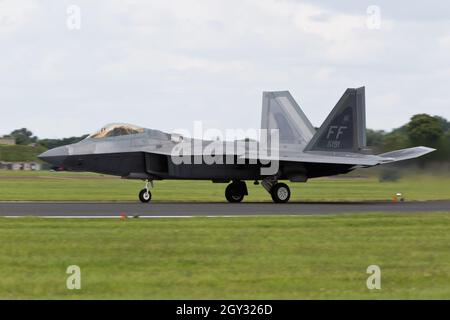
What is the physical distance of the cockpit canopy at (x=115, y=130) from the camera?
26.4m

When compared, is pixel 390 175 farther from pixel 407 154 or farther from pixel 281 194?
pixel 281 194

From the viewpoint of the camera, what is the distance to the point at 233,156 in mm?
26953

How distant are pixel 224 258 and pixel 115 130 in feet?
48.4

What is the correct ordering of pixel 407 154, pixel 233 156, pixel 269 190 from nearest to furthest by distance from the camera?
pixel 233 156, pixel 269 190, pixel 407 154

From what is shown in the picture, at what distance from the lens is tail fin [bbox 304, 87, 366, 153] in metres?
28.1

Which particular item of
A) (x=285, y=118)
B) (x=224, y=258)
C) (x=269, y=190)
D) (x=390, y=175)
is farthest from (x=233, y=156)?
(x=224, y=258)

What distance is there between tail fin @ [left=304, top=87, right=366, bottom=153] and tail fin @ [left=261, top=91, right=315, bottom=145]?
104 inches

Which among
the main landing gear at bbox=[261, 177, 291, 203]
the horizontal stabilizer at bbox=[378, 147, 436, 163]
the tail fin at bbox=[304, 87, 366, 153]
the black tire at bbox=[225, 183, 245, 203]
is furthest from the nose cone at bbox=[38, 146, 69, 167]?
the horizontal stabilizer at bbox=[378, 147, 436, 163]

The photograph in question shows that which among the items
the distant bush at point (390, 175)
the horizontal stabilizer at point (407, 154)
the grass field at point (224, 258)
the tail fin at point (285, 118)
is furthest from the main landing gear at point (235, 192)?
the grass field at point (224, 258)

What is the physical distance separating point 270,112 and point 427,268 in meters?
20.1

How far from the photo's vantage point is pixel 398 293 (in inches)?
391

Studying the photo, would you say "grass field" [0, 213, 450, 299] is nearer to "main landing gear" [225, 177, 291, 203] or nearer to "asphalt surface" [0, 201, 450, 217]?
"asphalt surface" [0, 201, 450, 217]
